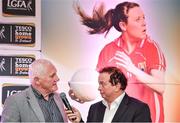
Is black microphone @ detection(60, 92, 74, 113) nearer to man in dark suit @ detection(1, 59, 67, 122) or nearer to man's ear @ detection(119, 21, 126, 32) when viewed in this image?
man in dark suit @ detection(1, 59, 67, 122)

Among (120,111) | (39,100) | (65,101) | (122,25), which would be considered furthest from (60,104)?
(122,25)

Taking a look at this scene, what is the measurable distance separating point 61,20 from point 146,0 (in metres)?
0.82

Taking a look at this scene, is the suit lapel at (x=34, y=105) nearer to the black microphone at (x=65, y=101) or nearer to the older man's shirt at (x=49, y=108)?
the older man's shirt at (x=49, y=108)

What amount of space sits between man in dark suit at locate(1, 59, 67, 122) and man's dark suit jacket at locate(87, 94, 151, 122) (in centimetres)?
27

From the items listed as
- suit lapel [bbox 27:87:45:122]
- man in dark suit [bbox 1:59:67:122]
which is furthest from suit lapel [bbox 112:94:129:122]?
suit lapel [bbox 27:87:45:122]

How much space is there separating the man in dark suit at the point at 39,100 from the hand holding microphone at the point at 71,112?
42mm

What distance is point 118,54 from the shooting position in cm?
316

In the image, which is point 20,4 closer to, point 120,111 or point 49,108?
point 49,108

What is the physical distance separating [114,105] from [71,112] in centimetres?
37

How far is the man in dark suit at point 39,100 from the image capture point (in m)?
2.68

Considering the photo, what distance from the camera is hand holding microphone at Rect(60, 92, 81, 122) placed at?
2.86 metres

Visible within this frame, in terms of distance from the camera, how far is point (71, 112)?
9.54 ft

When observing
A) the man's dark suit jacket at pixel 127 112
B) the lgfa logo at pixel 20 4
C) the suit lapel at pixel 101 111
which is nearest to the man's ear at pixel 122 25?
the man's dark suit jacket at pixel 127 112

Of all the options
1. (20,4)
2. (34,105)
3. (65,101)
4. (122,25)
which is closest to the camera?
(34,105)
